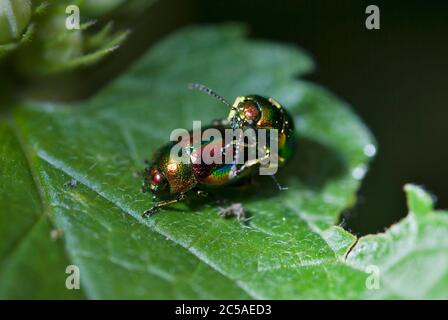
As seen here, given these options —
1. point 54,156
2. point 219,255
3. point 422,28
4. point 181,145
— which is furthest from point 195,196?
point 422,28

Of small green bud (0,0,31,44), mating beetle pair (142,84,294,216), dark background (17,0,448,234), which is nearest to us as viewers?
small green bud (0,0,31,44)

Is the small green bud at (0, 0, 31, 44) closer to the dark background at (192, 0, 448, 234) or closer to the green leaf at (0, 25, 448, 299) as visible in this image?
the green leaf at (0, 25, 448, 299)

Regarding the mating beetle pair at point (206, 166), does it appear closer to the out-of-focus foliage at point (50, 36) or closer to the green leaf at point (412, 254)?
the out-of-focus foliage at point (50, 36)

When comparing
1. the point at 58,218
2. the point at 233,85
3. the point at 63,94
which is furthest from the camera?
the point at 233,85

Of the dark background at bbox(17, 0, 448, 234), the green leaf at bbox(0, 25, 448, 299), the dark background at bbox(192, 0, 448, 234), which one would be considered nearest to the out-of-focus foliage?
the green leaf at bbox(0, 25, 448, 299)

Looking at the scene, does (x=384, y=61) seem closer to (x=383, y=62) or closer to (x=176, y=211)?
(x=383, y=62)
